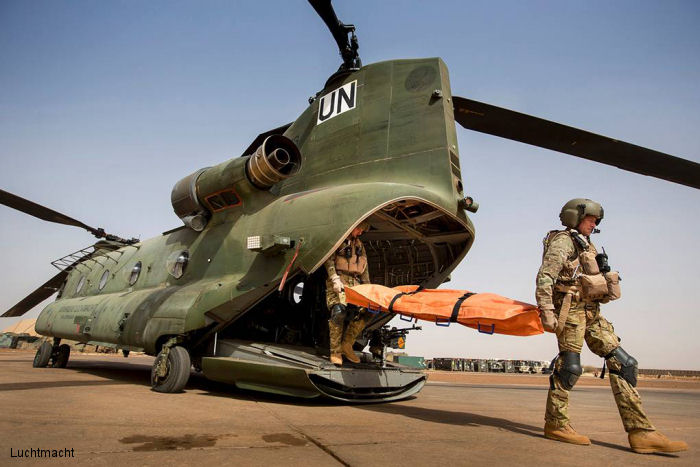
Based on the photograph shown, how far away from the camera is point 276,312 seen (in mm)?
8477

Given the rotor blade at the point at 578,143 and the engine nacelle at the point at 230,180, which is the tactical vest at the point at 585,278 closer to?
the rotor blade at the point at 578,143

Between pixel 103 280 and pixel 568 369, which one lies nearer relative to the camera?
pixel 568 369

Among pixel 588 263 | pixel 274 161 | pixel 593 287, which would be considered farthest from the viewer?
pixel 274 161

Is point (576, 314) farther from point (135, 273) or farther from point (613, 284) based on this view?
point (135, 273)

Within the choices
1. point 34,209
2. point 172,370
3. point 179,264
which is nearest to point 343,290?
point 172,370

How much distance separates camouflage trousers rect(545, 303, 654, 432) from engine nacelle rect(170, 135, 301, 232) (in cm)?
481

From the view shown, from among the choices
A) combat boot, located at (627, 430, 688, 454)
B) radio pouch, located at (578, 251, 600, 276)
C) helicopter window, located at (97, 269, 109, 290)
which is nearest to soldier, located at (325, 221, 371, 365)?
radio pouch, located at (578, 251, 600, 276)

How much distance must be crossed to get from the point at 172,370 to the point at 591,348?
5.56 meters

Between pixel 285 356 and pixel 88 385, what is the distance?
3.73 meters

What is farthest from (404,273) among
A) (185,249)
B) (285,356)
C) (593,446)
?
(593,446)

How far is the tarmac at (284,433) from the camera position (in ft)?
10.1

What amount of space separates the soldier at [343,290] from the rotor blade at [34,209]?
8.59m

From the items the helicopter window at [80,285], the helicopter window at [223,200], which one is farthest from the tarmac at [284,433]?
the helicopter window at [80,285]

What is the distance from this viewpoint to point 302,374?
5.61 metres
